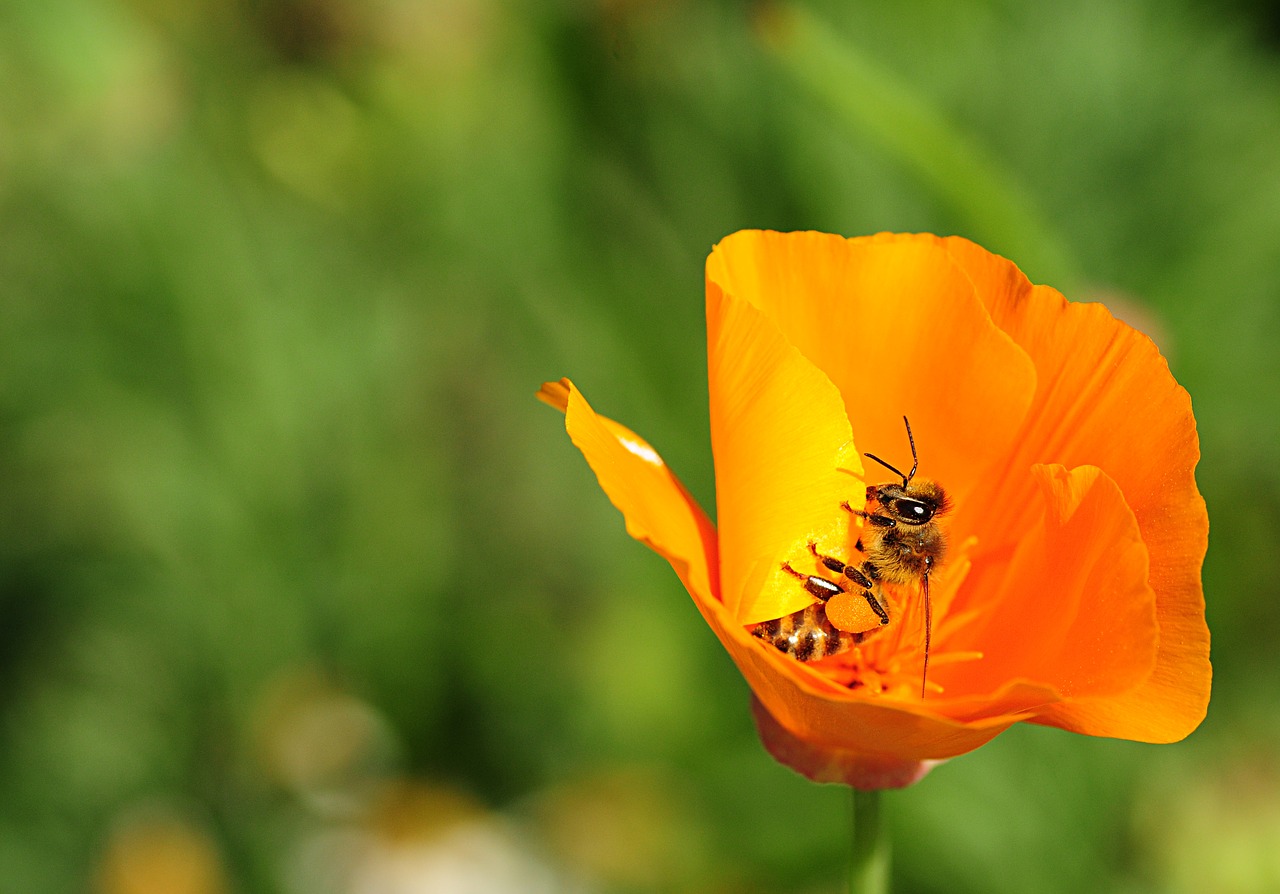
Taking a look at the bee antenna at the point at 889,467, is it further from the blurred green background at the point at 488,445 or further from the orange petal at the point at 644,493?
the blurred green background at the point at 488,445

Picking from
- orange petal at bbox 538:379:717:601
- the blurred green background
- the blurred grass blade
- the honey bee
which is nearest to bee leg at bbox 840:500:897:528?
the honey bee

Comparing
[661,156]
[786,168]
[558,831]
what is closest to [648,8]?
[661,156]

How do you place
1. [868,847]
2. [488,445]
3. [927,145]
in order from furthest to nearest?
1. [488,445]
2. [927,145]
3. [868,847]

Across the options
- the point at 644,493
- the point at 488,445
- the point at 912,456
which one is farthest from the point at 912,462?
the point at 488,445

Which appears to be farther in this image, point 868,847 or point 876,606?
point 876,606

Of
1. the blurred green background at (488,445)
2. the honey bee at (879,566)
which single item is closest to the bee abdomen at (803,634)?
the honey bee at (879,566)

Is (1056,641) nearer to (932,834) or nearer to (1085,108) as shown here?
(932,834)

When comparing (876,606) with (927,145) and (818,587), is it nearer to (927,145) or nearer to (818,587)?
(818,587)
